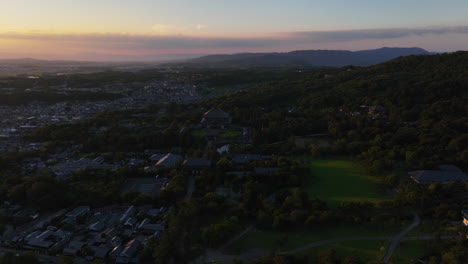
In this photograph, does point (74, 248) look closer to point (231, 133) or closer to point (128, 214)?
point (128, 214)

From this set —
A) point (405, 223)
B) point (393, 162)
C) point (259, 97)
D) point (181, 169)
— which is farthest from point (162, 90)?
point (405, 223)

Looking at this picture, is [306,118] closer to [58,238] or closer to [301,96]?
[301,96]

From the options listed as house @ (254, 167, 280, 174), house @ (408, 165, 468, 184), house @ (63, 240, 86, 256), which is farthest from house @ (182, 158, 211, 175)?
house @ (408, 165, 468, 184)

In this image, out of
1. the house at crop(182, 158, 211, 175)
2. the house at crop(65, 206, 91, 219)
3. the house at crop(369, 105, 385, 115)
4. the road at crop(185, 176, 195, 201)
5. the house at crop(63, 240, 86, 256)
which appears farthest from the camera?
the house at crop(369, 105, 385, 115)

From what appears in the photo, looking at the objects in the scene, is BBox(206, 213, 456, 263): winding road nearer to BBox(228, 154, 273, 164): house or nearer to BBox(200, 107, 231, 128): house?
BBox(228, 154, 273, 164): house

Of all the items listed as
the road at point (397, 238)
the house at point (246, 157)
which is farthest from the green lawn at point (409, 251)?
the house at point (246, 157)
